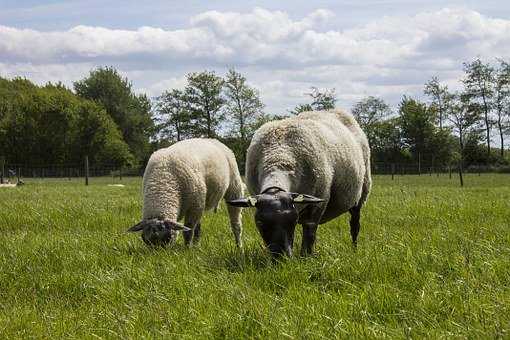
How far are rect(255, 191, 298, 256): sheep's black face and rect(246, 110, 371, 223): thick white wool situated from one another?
0.31 meters

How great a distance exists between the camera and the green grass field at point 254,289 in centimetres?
407

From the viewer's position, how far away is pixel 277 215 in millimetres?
6016

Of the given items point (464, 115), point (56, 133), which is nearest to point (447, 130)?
point (464, 115)

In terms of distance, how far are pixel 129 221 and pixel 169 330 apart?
655cm

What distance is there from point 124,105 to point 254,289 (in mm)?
83903

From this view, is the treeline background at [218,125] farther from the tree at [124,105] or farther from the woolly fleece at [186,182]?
the woolly fleece at [186,182]

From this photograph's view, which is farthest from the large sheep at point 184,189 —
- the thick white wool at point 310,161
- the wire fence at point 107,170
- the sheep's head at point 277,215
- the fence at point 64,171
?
the wire fence at point 107,170

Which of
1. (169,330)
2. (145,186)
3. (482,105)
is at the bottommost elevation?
(169,330)

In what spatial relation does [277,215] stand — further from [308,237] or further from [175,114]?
[175,114]

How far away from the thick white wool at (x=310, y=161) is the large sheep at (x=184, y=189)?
51.0 inches

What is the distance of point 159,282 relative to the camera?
18.0ft

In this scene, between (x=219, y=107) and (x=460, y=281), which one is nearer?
(x=460, y=281)

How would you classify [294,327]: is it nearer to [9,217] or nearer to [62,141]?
[9,217]

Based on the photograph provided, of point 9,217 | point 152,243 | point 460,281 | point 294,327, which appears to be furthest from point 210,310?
point 9,217
